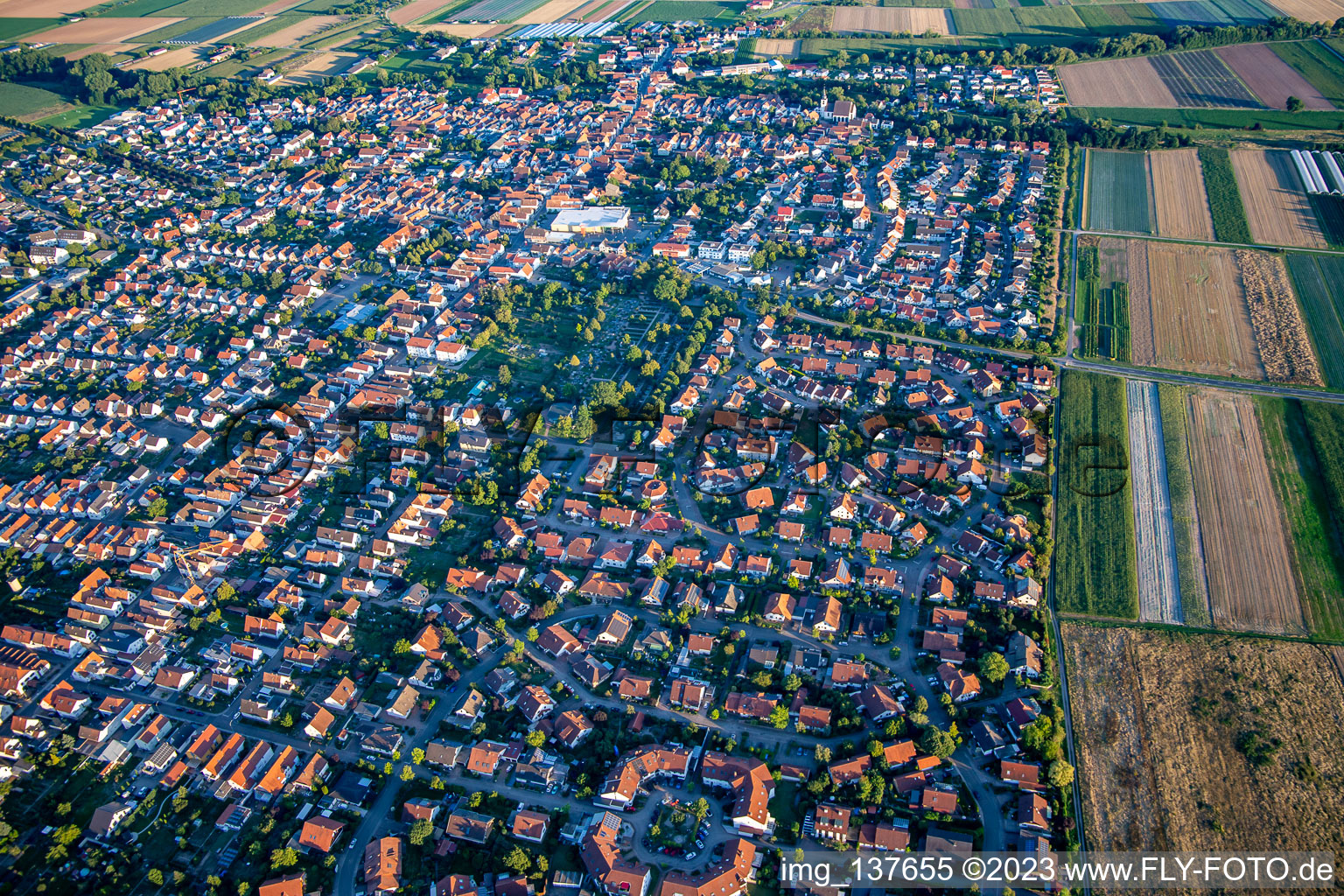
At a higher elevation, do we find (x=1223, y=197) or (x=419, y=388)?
(x=1223, y=197)

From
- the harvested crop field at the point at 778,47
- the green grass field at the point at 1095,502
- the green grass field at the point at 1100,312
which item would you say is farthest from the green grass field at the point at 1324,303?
the harvested crop field at the point at 778,47

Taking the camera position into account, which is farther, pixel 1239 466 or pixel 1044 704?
pixel 1239 466

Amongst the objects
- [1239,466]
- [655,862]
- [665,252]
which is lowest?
[655,862]

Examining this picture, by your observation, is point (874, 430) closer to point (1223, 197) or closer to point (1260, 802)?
point (1260, 802)

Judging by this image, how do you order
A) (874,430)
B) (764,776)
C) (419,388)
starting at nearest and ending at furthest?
(764,776)
(874,430)
(419,388)

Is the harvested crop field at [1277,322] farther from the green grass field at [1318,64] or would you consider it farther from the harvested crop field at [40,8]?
the harvested crop field at [40,8]

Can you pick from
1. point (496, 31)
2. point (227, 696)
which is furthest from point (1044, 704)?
point (496, 31)

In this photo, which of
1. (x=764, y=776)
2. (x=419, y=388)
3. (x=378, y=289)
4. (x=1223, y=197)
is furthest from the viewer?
(x=1223, y=197)

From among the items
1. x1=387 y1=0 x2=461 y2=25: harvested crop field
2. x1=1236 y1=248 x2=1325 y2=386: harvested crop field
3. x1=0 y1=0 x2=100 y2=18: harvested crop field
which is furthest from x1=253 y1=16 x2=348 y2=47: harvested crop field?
x1=1236 y1=248 x2=1325 y2=386: harvested crop field
